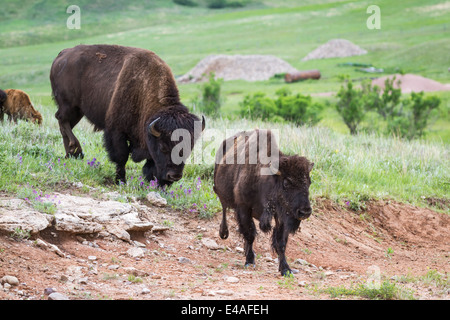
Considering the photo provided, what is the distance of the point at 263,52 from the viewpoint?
196 feet

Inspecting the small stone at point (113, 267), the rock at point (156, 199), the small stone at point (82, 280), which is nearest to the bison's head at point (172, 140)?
the rock at point (156, 199)

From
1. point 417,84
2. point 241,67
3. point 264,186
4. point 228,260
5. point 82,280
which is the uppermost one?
point 264,186

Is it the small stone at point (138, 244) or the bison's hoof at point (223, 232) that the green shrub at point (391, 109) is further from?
the small stone at point (138, 244)

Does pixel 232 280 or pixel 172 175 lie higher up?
pixel 172 175

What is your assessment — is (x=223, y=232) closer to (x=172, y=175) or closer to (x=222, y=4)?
(x=172, y=175)

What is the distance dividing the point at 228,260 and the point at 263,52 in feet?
175

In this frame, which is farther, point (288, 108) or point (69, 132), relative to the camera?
point (288, 108)

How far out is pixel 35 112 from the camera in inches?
574

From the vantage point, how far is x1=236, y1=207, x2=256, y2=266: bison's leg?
7.56 m

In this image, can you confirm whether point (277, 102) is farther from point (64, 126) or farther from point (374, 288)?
point (374, 288)

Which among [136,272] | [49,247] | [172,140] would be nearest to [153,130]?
[172,140]

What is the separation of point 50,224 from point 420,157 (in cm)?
1001

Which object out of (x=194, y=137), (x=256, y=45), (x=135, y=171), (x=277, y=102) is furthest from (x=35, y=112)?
(x=256, y=45)

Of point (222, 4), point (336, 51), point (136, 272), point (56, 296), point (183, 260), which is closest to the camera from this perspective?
point (56, 296)
